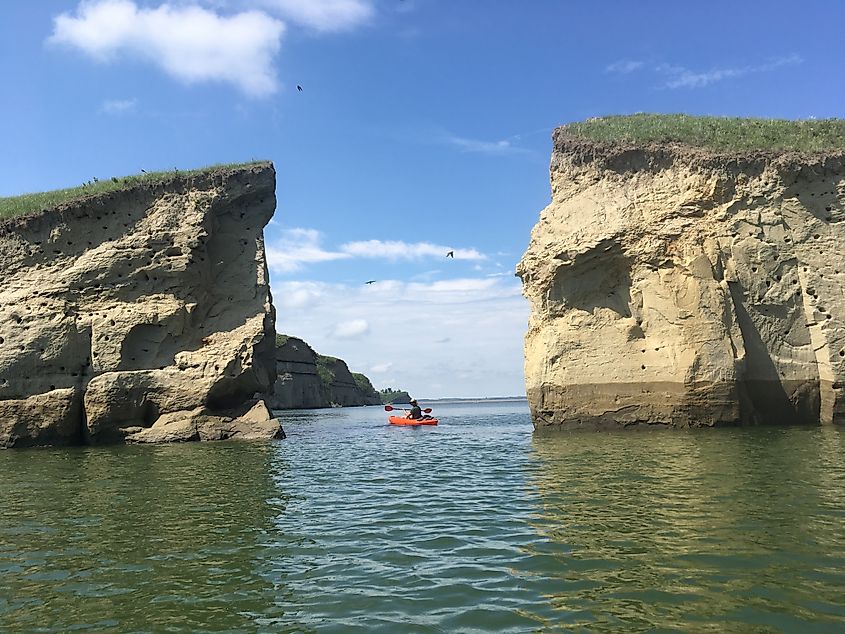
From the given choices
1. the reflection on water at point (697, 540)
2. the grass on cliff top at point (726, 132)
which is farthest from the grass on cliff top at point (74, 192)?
the reflection on water at point (697, 540)

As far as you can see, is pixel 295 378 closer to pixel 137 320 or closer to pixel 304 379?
pixel 304 379

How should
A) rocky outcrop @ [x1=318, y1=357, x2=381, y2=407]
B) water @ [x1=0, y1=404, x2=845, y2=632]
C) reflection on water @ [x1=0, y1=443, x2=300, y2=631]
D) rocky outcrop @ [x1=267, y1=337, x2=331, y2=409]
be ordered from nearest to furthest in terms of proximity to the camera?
water @ [x1=0, y1=404, x2=845, y2=632], reflection on water @ [x1=0, y1=443, x2=300, y2=631], rocky outcrop @ [x1=267, y1=337, x2=331, y2=409], rocky outcrop @ [x1=318, y1=357, x2=381, y2=407]

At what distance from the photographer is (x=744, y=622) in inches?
201

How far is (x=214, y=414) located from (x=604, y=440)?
14520mm

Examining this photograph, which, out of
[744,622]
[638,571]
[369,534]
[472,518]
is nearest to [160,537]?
[369,534]

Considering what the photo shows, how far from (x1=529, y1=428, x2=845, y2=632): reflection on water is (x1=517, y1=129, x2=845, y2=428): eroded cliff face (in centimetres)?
714

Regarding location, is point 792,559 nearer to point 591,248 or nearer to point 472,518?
point 472,518

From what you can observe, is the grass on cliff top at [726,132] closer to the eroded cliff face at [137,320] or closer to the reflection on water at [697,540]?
the reflection on water at [697,540]

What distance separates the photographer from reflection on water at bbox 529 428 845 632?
5.41 meters

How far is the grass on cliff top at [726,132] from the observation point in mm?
22547

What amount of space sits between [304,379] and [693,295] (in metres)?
73.5

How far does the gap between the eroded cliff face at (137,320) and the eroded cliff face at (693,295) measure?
39.5 feet

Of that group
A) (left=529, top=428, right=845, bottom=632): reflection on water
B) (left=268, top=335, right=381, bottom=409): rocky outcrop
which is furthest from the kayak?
(left=268, top=335, right=381, bottom=409): rocky outcrop

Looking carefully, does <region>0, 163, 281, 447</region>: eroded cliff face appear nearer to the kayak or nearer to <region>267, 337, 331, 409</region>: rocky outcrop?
the kayak
